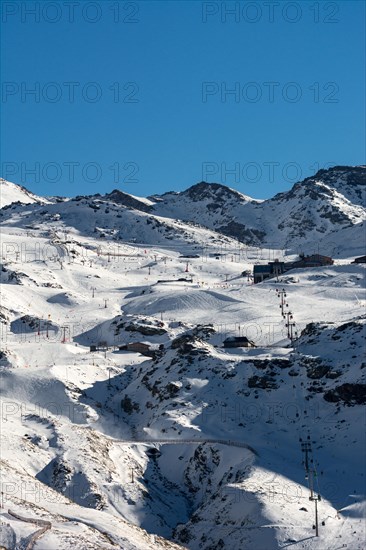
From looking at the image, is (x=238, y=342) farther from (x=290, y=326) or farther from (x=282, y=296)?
(x=282, y=296)

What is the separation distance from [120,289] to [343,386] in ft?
238

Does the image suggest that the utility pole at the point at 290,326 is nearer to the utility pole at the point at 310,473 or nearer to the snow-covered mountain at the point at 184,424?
the snow-covered mountain at the point at 184,424

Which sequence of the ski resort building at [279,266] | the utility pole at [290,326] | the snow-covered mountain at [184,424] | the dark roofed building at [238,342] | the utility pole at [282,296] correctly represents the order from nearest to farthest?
the snow-covered mountain at [184,424]
the dark roofed building at [238,342]
the utility pole at [290,326]
the utility pole at [282,296]
the ski resort building at [279,266]

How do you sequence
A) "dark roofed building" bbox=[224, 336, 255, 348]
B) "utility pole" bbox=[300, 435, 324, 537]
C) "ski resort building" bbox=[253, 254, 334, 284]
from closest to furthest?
1. "utility pole" bbox=[300, 435, 324, 537]
2. "dark roofed building" bbox=[224, 336, 255, 348]
3. "ski resort building" bbox=[253, 254, 334, 284]

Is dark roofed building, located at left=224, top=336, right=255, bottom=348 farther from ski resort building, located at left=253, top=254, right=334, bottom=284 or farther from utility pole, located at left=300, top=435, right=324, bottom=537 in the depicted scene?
ski resort building, located at left=253, top=254, right=334, bottom=284

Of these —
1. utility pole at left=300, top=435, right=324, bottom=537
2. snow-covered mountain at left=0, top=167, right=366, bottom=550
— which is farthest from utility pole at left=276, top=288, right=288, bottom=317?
utility pole at left=300, top=435, right=324, bottom=537

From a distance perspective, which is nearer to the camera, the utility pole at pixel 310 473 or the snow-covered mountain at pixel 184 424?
the snow-covered mountain at pixel 184 424

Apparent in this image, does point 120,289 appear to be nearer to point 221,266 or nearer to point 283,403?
point 221,266

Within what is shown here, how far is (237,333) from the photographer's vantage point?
9588 cm

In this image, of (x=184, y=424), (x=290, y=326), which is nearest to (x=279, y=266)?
(x=290, y=326)

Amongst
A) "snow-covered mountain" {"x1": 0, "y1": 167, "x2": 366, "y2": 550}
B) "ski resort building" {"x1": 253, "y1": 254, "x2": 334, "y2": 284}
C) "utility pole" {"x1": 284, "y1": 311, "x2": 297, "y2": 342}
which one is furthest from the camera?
"ski resort building" {"x1": 253, "y1": 254, "x2": 334, "y2": 284}

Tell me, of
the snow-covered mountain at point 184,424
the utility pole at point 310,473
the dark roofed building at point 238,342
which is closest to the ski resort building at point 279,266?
the snow-covered mountain at point 184,424

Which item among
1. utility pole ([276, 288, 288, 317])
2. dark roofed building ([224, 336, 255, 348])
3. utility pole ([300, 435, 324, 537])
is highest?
utility pole ([276, 288, 288, 317])

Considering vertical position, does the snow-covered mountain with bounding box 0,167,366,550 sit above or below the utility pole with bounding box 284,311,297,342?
below
